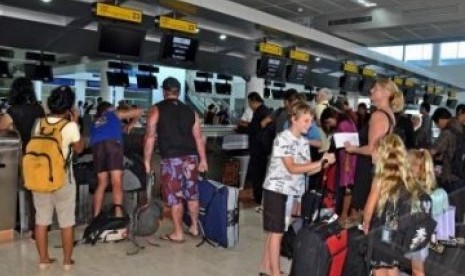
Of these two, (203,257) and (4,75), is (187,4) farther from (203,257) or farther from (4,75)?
(4,75)

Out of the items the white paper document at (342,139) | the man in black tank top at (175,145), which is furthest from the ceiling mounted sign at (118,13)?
the white paper document at (342,139)

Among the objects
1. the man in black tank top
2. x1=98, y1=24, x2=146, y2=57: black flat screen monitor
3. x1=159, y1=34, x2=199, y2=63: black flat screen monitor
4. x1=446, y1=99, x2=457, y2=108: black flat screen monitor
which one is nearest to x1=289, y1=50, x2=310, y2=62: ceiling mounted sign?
x1=159, y1=34, x2=199, y2=63: black flat screen monitor

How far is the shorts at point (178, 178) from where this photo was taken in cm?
400

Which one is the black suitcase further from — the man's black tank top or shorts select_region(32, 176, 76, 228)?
shorts select_region(32, 176, 76, 228)

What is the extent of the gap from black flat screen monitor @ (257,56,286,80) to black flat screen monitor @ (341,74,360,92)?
2.84 m

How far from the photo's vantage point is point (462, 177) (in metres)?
5.08

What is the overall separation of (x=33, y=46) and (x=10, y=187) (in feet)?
26.4

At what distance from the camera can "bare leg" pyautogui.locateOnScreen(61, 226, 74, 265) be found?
3188mm

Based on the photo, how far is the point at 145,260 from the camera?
140 inches

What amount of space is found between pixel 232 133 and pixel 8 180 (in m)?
3.31

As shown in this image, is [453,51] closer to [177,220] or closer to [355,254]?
[177,220]

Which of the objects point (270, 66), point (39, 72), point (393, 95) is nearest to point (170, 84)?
point (393, 95)

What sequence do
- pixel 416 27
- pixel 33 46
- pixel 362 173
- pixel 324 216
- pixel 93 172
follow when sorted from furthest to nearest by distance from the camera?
pixel 416 27 → pixel 33 46 → pixel 93 172 → pixel 362 173 → pixel 324 216

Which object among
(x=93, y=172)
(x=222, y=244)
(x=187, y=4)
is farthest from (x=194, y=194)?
(x=187, y=4)
